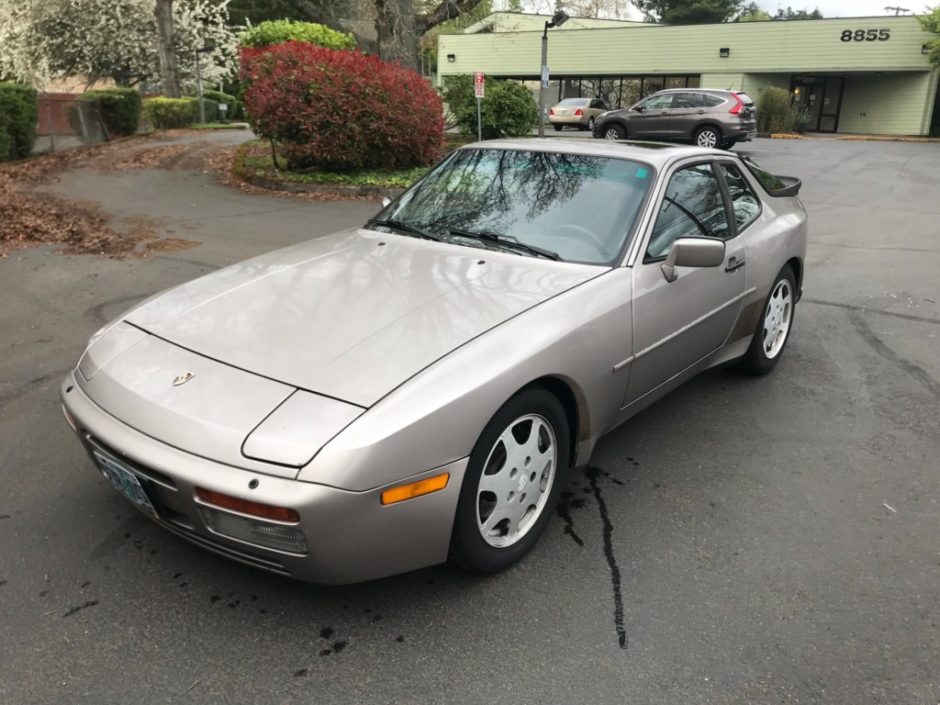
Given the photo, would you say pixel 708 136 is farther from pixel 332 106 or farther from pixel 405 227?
pixel 405 227

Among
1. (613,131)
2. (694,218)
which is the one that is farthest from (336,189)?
(613,131)

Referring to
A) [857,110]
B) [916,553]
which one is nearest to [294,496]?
[916,553]

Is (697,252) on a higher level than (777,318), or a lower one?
higher

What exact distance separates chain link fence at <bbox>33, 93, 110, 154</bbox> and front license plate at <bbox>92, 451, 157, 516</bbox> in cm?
1695

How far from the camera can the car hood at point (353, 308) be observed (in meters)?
2.49

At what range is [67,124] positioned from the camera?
17828mm

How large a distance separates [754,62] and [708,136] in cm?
1514

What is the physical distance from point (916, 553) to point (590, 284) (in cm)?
170

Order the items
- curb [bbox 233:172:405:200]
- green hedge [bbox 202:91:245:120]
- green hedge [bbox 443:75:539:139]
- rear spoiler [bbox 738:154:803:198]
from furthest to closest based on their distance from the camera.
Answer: green hedge [bbox 202:91:245:120] → green hedge [bbox 443:75:539:139] → curb [bbox 233:172:405:200] → rear spoiler [bbox 738:154:803:198]

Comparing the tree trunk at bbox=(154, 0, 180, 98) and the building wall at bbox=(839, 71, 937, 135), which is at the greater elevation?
the tree trunk at bbox=(154, 0, 180, 98)

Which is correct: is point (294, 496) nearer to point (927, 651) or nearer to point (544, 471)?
point (544, 471)

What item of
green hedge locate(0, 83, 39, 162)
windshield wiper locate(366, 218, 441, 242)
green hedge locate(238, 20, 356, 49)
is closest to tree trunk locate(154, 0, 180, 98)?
green hedge locate(238, 20, 356, 49)

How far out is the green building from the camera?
99.9 feet

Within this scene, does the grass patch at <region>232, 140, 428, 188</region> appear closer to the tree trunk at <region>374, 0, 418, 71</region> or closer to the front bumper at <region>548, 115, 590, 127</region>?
the tree trunk at <region>374, 0, 418, 71</region>
